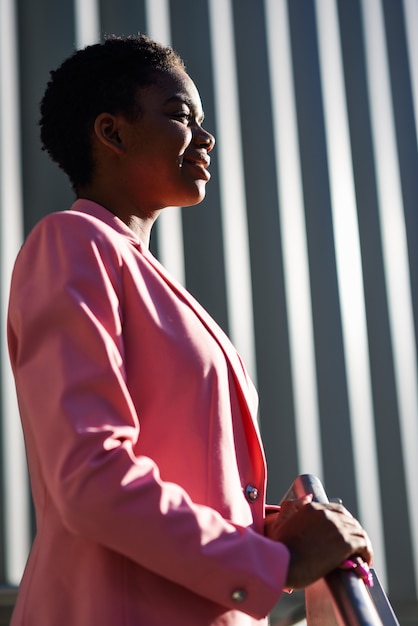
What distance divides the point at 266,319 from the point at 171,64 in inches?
36.5

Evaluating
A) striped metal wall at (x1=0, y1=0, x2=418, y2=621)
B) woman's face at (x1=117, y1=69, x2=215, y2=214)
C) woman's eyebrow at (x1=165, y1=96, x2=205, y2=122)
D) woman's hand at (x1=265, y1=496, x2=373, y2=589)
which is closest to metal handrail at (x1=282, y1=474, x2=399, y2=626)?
woman's hand at (x1=265, y1=496, x2=373, y2=589)

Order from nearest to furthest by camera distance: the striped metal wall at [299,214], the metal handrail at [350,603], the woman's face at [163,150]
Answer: the metal handrail at [350,603] < the woman's face at [163,150] < the striped metal wall at [299,214]

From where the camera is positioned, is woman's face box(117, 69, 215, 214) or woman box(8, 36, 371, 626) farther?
woman's face box(117, 69, 215, 214)

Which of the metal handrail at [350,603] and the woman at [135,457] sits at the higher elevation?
the woman at [135,457]

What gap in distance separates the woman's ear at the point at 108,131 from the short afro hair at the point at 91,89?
0.04 feet

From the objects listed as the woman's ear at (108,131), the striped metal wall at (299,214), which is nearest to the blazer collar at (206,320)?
the woman's ear at (108,131)

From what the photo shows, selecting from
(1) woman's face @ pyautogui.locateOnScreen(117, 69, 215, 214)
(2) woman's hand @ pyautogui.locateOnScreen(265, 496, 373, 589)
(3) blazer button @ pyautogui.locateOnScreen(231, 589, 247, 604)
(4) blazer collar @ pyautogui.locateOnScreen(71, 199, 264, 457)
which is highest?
(1) woman's face @ pyautogui.locateOnScreen(117, 69, 215, 214)

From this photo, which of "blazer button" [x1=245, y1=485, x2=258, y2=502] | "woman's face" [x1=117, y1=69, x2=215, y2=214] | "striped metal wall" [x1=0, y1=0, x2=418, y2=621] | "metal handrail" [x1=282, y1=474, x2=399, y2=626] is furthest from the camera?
"striped metal wall" [x1=0, y1=0, x2=418, y2=621]

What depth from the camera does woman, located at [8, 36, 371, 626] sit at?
69 cm

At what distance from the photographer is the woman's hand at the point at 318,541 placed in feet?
2.35

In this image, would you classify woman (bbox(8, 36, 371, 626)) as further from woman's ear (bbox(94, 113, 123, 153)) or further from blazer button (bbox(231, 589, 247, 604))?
woman's ear (bbox(94, 113, 123, 153))

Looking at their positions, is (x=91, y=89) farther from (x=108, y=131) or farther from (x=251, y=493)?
(x=251, y=493)

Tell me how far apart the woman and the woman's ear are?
0.38 feet

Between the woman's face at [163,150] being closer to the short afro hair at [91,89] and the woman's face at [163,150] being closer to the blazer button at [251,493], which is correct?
the short afro hair at [91,89]
